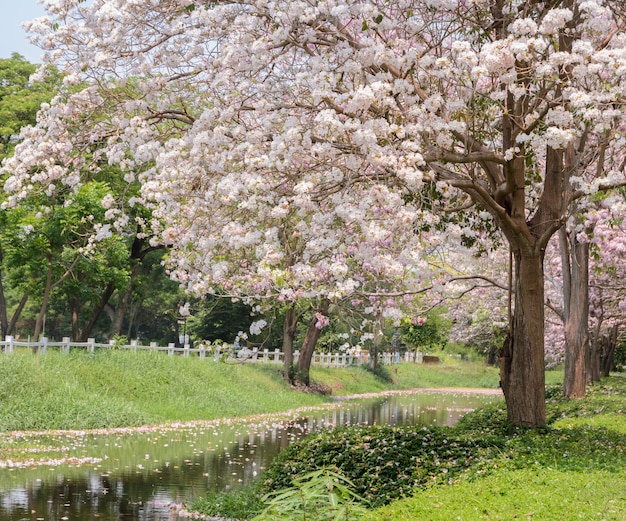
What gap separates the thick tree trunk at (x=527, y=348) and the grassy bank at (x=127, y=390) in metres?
11.0

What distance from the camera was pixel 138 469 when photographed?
49.5 feet

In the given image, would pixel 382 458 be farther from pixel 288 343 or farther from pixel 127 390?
pixel 288 343

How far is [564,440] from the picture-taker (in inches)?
471

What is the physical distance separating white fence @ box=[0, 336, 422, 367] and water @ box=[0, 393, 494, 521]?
6.67 feet

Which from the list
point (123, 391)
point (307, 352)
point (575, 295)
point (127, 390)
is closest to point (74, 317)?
point (307, 352)

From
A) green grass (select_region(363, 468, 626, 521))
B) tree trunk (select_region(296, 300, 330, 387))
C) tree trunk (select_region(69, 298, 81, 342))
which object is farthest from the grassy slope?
tree trunk (select_region(69, 298, 81, 342))

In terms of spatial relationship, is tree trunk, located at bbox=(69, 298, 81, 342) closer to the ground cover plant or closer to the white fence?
the white fence

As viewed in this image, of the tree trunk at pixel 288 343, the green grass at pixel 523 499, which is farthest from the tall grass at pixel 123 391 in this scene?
the green grass at pixel 523 499

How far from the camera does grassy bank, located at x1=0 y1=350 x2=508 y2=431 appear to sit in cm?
1959

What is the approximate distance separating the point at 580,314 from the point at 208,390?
11804mm

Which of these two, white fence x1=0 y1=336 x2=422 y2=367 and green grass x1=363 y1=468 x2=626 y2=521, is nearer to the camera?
green grass x1=363 y1=468 x2=626 y2=521

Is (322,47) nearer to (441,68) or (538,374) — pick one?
(441,68)

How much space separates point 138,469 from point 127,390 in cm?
855

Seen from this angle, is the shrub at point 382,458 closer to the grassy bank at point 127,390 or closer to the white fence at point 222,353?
the white fence at point 222,353
